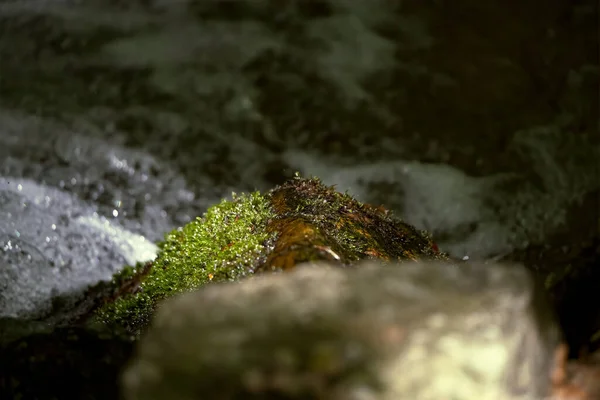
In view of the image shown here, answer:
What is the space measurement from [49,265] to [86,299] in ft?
2.26

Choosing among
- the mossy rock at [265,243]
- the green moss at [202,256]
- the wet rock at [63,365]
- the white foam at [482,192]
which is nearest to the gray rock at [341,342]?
the mossy rock at [265,243]

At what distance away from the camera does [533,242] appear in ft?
21.3

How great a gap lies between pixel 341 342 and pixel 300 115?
699 centimetres

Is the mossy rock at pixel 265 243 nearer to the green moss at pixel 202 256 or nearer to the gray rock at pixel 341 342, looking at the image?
the green moss at pixel 202 256

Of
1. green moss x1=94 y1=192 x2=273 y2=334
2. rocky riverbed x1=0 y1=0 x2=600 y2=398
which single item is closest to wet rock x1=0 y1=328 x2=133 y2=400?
green moss x1=94 y1=192 x2=273 y2=334

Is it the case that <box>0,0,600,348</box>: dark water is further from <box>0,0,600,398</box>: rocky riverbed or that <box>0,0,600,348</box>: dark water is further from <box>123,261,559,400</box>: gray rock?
<box>123,261,559,400</box>: gray rock

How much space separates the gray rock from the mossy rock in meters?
0.76

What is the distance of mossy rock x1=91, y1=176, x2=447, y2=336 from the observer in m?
2.24

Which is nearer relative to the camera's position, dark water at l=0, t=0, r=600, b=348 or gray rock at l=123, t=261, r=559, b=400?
gray rock at l=123, t=261, r=559, b=400

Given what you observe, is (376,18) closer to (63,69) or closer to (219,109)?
(219,109)

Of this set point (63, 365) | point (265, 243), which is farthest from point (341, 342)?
point (63, 365)

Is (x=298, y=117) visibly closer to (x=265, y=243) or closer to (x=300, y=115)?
(x=300, y=115)

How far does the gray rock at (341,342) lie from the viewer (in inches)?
43.3

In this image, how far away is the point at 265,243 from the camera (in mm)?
2396
